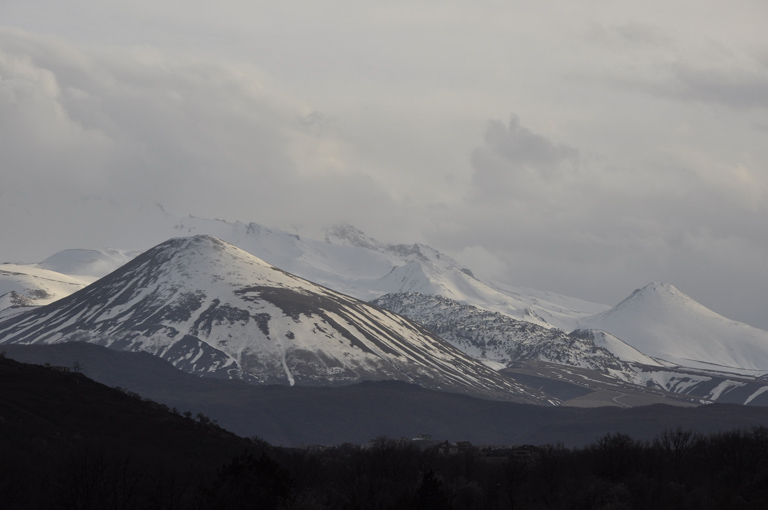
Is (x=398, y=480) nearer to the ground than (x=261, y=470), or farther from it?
nearer to the ground

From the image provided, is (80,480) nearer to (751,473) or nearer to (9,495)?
(9,495)

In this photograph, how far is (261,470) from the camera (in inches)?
3356

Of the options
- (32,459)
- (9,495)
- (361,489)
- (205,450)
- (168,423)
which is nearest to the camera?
(9,495)

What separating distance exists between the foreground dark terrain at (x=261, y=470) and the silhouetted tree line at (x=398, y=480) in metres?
0.22

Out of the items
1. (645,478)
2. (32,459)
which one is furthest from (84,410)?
(645,478)

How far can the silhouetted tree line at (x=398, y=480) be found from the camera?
82625 millimetres

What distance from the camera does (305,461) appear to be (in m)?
128

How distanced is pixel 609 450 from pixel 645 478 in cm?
1888

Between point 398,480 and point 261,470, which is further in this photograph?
point 398,480

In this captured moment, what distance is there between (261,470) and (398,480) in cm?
4159

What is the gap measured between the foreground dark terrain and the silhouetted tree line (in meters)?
0.22

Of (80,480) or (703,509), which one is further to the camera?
(703,509)

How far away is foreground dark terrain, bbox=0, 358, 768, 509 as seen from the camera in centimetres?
8356

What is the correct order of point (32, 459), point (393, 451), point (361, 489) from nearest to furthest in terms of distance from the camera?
1. point (32, 459)
2. point (361, 489)
3. point (393, 451)
